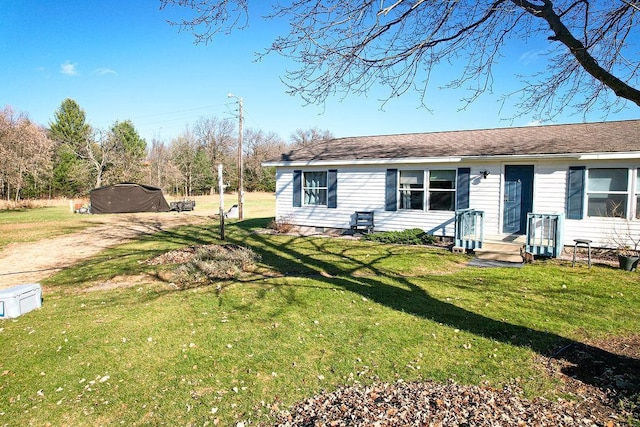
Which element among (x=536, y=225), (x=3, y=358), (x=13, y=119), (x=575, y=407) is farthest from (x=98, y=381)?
(x=13, y=119)

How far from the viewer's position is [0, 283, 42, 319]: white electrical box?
5.98 meters

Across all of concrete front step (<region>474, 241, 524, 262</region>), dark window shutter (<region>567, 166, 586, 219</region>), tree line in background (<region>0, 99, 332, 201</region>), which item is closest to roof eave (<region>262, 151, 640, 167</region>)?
dark window shutter (<region>567, 166, 586, 219</region>)

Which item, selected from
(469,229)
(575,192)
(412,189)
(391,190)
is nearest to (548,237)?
(575,192)

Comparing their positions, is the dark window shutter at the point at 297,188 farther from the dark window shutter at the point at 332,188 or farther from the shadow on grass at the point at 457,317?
the shadow on grass at the point at 457,317

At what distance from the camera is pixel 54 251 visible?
12.4 metres

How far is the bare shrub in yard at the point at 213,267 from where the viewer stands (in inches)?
313

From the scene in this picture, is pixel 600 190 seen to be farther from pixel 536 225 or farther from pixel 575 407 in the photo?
pixel 575 407

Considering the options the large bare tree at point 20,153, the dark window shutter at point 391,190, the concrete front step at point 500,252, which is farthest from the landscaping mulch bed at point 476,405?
the large bare tree at point 20,153

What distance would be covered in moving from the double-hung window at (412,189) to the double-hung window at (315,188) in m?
3.10

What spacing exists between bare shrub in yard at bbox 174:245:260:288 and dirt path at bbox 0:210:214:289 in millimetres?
3513

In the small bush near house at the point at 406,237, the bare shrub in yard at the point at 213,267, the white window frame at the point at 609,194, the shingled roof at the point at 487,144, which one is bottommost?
→ the bare shrub in yard at the point at 213,267

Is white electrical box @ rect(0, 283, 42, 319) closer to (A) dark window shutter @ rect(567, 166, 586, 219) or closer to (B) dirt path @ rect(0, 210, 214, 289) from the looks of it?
(B) dirt path @ rect(0, 210, 214, 289)

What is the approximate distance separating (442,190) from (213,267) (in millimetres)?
7921

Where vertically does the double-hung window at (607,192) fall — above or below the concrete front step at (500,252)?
above
